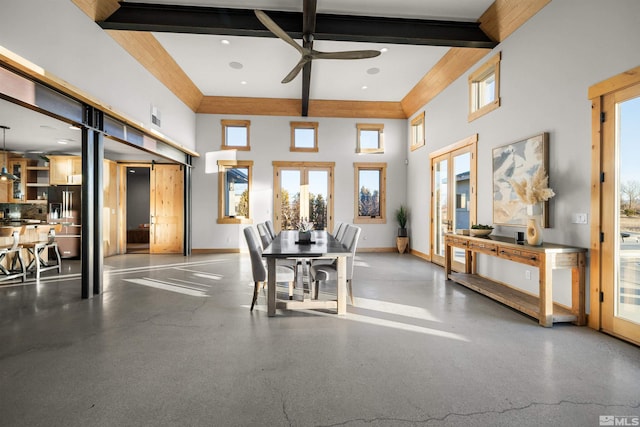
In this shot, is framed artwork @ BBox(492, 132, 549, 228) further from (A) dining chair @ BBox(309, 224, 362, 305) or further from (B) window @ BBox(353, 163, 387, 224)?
(B) window @ BBox(353, 163, 387, 224)

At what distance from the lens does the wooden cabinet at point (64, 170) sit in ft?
23.2

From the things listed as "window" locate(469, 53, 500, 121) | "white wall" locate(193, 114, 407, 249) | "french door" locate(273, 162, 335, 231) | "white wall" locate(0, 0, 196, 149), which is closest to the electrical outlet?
"window" locate(469, 53, 500, 121)

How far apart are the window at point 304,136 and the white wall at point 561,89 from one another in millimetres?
4394

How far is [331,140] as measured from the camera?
27.1 feet

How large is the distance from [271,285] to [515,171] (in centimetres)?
354

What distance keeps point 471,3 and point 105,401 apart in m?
5.90

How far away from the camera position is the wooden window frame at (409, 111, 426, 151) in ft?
24.0

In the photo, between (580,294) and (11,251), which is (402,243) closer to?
(580,294)

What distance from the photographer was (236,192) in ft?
27.0

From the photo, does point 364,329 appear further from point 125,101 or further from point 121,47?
point 121,47

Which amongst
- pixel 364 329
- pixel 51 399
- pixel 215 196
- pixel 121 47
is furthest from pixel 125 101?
pixel 364 329

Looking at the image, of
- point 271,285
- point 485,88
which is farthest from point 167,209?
point 485,88

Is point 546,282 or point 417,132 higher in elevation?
point 417,132

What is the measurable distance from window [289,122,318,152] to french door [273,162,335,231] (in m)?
0.45
